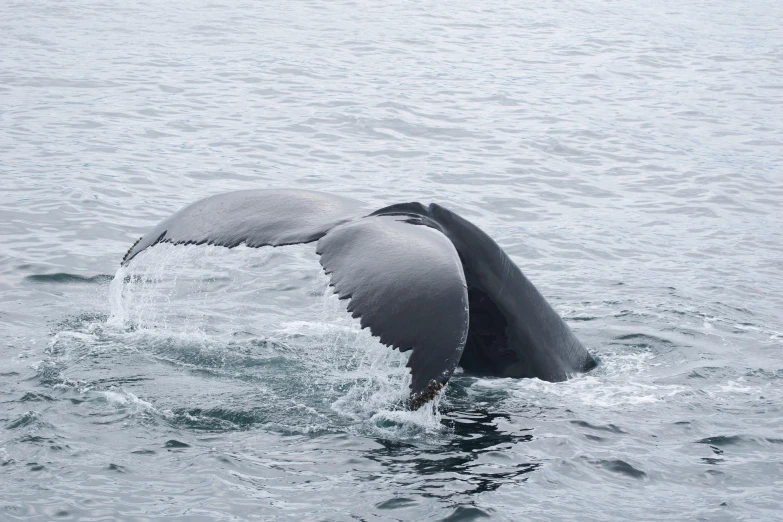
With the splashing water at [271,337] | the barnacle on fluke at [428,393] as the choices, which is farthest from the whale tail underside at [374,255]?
the splashing water at [271,337]

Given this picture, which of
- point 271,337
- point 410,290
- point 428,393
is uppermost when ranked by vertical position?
point 410,290

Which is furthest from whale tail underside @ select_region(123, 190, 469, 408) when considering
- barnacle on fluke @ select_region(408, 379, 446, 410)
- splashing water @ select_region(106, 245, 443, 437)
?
splashing water @ select_region(106, 245, 443, 437)

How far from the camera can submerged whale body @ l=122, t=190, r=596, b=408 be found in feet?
14.7

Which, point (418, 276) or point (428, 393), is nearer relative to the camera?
point (428, 393)

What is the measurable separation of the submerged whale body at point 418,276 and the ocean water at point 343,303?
0.32 metres

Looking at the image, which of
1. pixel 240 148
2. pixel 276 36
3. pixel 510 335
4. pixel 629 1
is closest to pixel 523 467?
pixel 510 335

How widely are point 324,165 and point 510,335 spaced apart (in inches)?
332

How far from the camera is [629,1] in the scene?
3569cm

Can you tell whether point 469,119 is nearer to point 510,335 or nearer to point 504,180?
point 504,180

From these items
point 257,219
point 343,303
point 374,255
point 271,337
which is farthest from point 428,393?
point 343,303

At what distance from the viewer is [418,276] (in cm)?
471

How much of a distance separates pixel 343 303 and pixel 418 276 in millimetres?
3775

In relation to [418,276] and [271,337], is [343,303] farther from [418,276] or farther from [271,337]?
[418,276]

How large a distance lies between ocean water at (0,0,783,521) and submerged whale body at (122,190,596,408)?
32cm
